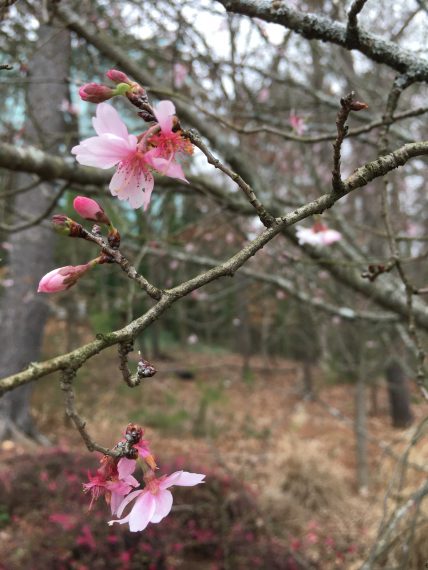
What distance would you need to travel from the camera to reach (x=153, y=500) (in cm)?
73

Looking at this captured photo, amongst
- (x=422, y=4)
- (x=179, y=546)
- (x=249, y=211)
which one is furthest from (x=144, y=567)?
(x=422, y=4)

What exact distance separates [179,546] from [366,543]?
1.83 metres

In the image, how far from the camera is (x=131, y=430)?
66 cm

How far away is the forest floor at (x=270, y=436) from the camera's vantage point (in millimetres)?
5035

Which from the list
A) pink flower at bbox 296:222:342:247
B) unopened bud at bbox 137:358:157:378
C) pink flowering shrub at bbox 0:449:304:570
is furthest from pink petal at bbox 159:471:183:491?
pink flowering shrub at bbox 0:449:304:570

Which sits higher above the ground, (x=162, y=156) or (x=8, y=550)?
(x=162, y=156)

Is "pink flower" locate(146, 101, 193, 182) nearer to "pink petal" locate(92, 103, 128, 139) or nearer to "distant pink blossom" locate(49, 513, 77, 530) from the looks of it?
"pink petal" locate(92, 103, 128, 139)

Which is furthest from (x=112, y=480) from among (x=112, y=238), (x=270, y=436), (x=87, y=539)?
(x=270, y=436)

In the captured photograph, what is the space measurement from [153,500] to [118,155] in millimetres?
488

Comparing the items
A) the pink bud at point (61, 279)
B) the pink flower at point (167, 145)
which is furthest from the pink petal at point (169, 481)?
the pink flower at point (167, 145)

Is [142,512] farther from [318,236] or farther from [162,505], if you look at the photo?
[318,236]

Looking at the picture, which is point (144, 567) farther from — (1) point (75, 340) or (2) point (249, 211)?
(1) point (75, 340)

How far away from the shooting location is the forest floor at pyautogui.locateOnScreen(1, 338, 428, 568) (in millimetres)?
5035

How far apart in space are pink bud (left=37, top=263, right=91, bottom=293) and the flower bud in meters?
0.05
